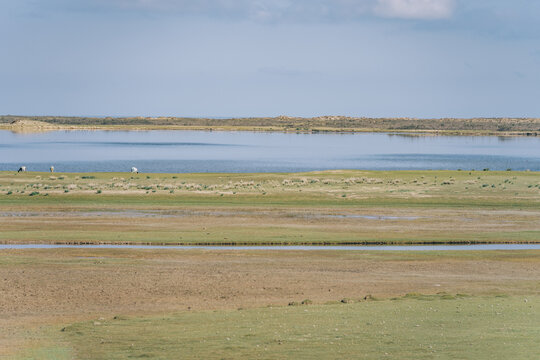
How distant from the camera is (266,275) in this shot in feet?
88.3

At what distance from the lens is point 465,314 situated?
1938cm

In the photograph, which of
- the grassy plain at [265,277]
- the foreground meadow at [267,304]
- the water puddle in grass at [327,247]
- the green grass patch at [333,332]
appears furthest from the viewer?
the water puddle in grass at [327,247]

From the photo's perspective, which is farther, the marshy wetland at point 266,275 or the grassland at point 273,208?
the grassland at point 273,208

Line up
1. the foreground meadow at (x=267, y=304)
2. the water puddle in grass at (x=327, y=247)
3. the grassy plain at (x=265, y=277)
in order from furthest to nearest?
the water puddle in grass at (x=327, y=247) → the grassy plain at (x=265, y=277) → the foreground meadow at (x=267, y=304)

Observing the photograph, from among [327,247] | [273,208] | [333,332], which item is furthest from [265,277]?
[273,208]

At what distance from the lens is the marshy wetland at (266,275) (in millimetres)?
16750

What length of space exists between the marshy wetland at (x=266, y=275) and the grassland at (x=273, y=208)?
0.17 m

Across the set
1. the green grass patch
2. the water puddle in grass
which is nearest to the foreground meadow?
→ the green grass patch

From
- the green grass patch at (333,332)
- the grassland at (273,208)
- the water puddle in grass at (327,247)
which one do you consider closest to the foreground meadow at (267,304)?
the green grass patch at (333,332)

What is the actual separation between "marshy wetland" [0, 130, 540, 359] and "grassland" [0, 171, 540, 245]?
0.57ft

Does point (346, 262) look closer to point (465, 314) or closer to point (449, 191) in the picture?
point (465, 314)

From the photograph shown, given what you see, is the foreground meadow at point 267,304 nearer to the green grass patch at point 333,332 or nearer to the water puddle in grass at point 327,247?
the green grass patch at point 333,332

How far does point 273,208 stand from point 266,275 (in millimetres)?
20175

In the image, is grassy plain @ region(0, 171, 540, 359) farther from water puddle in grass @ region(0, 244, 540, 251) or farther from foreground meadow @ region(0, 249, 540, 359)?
water puddle in grass @ region(0, 244, 540, 251)
